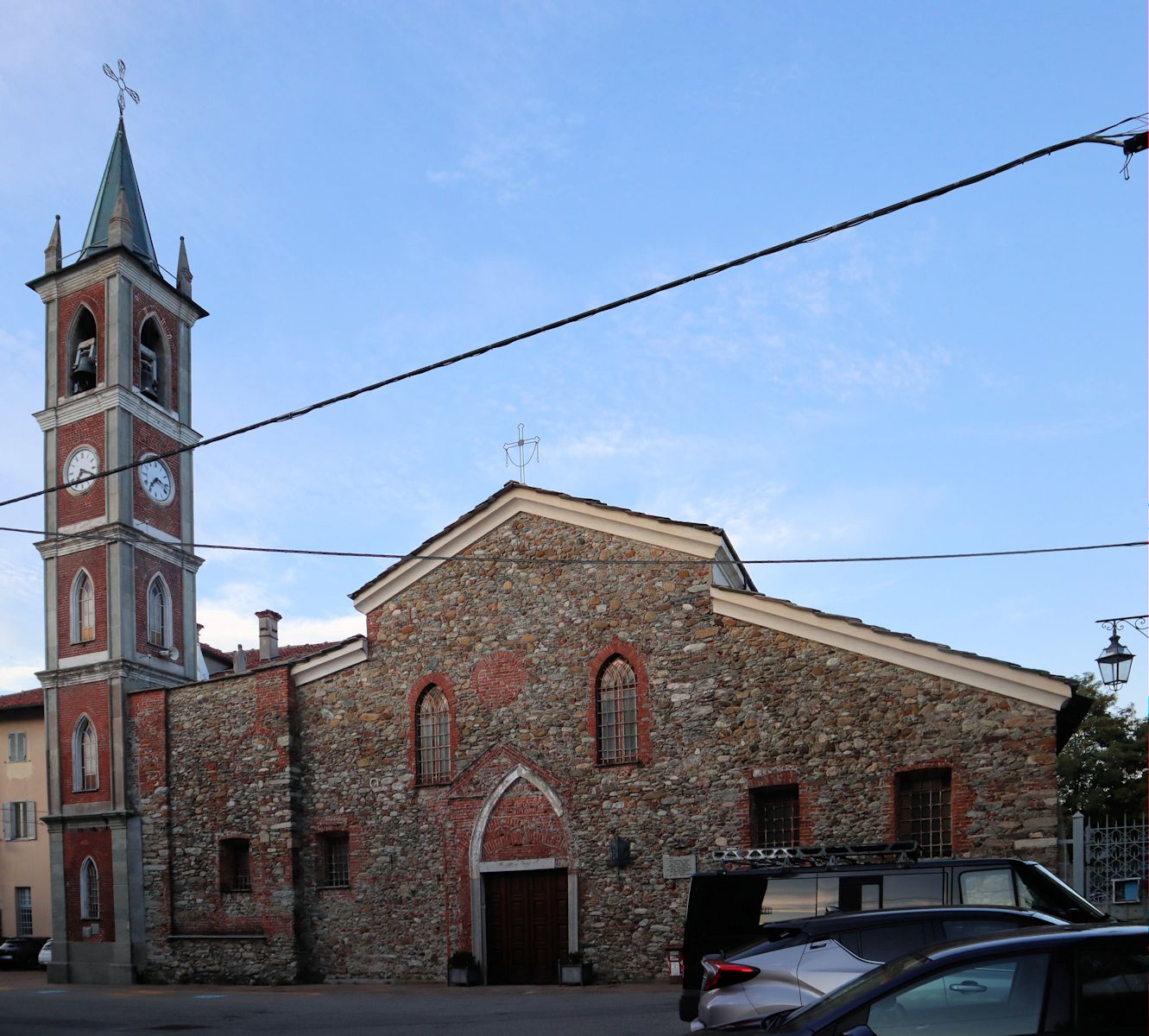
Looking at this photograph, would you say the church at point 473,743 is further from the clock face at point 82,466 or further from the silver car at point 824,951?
the silver car at point 824,951

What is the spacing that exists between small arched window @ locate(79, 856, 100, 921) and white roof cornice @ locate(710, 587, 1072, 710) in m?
15.4

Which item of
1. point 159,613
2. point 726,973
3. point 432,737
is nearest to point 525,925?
point 432,737

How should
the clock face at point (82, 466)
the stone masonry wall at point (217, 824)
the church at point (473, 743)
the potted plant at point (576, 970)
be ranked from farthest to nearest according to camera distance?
the clock face at point (82, 466), the stone masonry wall at point (217, 824), the potted plant at point (576, 970), the church at point (473, 743)

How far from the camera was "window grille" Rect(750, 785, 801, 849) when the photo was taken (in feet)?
61.9

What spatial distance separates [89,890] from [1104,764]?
29.8m

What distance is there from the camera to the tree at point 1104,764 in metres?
36.8

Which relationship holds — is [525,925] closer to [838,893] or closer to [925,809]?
[925,809]

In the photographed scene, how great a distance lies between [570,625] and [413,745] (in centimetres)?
388

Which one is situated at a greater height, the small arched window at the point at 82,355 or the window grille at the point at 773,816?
the small arched window at the point at 82,355

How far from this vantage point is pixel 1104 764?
37531mm

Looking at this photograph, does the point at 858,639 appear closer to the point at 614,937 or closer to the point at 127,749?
the point at 614,937

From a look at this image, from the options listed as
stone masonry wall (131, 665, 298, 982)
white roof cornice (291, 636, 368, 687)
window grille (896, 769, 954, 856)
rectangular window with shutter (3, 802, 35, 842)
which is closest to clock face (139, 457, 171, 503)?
stone masonry wall (131, 665, 298, 982)

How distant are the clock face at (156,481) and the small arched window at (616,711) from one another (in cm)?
1313

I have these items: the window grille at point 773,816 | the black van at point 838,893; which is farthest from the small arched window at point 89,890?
the black van at point 838,893
